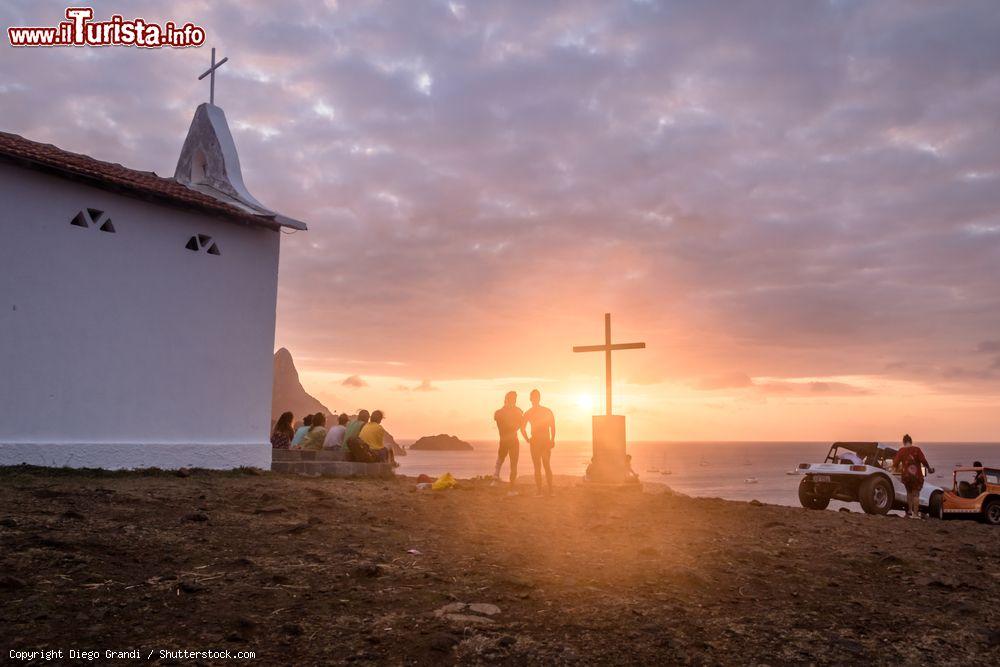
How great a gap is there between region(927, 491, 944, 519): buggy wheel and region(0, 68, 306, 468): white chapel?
16.2m

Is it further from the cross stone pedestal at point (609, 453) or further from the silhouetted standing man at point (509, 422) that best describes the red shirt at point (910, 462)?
the silhouetted standing man at point (509, 422)

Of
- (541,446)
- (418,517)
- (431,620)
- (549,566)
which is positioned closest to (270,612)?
(431,620)

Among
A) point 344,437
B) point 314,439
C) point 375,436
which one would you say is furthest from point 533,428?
point 314,439

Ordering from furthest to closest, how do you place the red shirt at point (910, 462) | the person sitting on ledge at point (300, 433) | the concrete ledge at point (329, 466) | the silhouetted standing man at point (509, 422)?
the person sitting on ledge at point (300, 433) < the red shirt at point (910, 462) < the concrete ledge at point (329, 466) < the silhouetted standing man at point (509, 422)

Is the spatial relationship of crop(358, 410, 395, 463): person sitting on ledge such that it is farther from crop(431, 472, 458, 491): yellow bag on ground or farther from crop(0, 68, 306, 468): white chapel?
crop(431, 472, 458, 491): yellow bag on ground

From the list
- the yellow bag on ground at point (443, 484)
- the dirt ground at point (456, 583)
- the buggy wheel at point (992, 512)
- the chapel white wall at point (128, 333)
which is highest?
the chapel white wall at point (128, 333)

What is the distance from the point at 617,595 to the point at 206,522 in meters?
4.94

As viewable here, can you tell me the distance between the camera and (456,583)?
268 inches

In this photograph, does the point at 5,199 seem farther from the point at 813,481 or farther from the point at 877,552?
the point at 813,481

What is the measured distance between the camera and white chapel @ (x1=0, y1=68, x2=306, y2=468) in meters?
12.0

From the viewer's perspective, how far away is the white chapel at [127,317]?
12047 mm

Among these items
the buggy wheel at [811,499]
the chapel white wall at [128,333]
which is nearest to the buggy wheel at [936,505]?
the buggy wheel at [811,499]

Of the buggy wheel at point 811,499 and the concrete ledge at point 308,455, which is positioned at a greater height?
the concrete ledge at point 308,455

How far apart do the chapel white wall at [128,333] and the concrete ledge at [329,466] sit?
0.62 m
